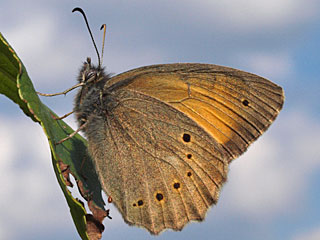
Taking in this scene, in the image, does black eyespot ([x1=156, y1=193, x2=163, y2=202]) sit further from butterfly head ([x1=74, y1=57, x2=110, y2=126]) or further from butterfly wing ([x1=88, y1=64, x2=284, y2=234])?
butterfly head ([x1=74, y1=57, x2=110, y2=126])

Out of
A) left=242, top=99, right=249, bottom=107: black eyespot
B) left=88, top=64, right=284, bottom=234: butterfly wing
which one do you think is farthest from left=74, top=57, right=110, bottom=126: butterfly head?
left=242, top=99, right=249, bottom=107: black eyespot

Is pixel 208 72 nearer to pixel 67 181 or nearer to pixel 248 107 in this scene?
pixel 248 107

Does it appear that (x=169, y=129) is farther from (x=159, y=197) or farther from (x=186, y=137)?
(x=159, y=197)

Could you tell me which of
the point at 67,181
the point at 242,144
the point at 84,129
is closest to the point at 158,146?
the point at 84,129

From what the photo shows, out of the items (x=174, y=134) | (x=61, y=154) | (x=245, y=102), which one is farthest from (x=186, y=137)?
(x=61, y=154)

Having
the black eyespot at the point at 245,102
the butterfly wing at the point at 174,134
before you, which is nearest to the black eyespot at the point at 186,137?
the butterfly wing at the point at 174,134

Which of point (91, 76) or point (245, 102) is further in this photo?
point (245, 102)
